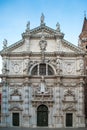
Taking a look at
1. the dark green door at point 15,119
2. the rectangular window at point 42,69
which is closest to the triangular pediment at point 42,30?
the rectangular window at point 42,69

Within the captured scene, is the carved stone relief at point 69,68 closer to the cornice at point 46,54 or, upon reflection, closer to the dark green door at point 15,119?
the cornice at point 46,54

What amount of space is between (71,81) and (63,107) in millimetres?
3758

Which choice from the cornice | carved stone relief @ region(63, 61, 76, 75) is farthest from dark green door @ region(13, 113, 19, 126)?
carved stone relief @ region(63, 61, 76, 75)

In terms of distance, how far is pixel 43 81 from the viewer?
4206 cm

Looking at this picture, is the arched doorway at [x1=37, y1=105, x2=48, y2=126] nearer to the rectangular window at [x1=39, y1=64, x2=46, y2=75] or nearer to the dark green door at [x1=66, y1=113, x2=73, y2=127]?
the dark green door at [x1=66, y1=113, x2=73, y2=127]

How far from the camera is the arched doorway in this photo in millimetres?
41625

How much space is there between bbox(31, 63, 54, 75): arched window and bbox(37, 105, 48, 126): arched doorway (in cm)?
467

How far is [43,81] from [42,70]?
5.83ft

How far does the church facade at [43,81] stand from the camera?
4141 centimetres

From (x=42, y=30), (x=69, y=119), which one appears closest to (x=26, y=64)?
(x=42, y=30)

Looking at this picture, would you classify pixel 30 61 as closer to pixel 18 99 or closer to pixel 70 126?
pixel 18 99

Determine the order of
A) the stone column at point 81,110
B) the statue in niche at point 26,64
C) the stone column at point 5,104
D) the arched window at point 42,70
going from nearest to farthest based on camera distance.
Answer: the stone column at point 5,104
the stone column at point 81,110
the statue in niche at point 26,64
the arched window at point 42,70

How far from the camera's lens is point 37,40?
4394 cm

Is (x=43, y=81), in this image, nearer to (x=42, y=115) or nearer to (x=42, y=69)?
(x=42, y=69)
